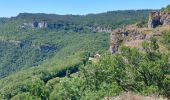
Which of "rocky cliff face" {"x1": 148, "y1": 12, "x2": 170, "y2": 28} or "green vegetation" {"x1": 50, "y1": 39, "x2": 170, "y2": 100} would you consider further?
"rocky cliff face" {"x1": 148, "y1": 12, "x2": 170, "y2": 28}

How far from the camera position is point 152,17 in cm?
14438

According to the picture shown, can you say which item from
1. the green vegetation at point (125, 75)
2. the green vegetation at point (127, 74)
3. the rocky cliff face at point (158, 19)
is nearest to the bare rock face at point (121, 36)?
the rocky cliff face at point (158, 19)

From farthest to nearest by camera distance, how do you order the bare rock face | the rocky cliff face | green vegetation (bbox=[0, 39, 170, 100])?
1. the rocky cliff face
2. the bare rock face
3. green vegetation (bbox=[0, 39, 170, 100])

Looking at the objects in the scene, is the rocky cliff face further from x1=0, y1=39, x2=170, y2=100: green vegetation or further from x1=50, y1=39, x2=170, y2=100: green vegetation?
x1=50, y1=39, x2=170, y2=100: green vegetation

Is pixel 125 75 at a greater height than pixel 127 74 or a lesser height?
lesser

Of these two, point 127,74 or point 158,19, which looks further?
point 158,19

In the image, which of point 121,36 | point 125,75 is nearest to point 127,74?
point 125,75

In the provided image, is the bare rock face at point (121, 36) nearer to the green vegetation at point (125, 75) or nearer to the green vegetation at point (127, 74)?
the green vegetation at point (125, 75)

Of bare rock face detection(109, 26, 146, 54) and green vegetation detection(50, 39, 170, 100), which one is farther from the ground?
green vegetation detection(50, 39, 170, 100)

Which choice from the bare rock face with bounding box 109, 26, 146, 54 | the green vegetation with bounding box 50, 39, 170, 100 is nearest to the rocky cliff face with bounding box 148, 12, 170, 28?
the bare rock face with bounding box 109, 26, 146, 54

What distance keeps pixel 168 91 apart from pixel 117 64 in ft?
31.3

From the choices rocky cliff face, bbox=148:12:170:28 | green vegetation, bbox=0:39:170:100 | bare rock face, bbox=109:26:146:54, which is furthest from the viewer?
rocky cliff face, bbox=148:12:170:28

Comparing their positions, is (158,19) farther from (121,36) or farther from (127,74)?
(127,74)

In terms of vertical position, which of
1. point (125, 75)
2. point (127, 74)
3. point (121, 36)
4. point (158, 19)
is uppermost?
point (127, 74)
